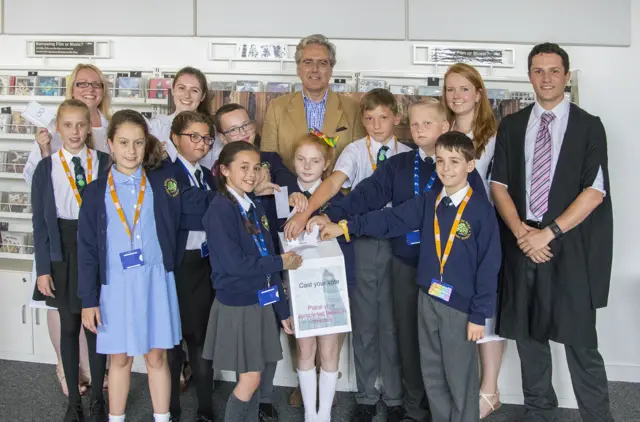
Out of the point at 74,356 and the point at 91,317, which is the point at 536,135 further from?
the point at 74,356

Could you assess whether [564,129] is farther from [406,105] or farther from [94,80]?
[94,80]

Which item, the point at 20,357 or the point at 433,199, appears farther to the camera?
the point at 20,357

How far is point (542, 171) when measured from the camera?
103 inches

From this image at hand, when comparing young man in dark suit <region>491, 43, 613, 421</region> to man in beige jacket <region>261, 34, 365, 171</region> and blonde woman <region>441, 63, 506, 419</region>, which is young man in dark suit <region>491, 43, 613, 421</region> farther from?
man in beige jacket <region>261, 34, 365, 171</region>

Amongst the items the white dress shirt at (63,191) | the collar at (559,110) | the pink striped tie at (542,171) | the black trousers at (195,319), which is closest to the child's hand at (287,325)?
the black trousers at (195,319)

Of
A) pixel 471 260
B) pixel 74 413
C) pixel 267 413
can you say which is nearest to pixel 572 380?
pixel 471 260

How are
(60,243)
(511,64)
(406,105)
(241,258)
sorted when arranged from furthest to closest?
(511,64) → (406,105) → (60,243) → (241,258)

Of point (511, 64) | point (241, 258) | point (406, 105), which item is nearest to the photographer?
point (241, 258)

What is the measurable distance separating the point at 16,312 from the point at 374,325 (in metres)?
2.43

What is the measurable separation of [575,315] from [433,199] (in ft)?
2.83

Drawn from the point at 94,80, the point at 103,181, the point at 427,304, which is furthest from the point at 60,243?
the point at 427,304

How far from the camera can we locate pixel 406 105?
138 inches

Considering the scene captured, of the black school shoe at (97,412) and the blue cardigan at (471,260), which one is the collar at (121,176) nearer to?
the black school shoe at (97,412)

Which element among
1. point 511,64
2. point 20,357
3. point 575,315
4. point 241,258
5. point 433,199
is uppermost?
point 511,64
